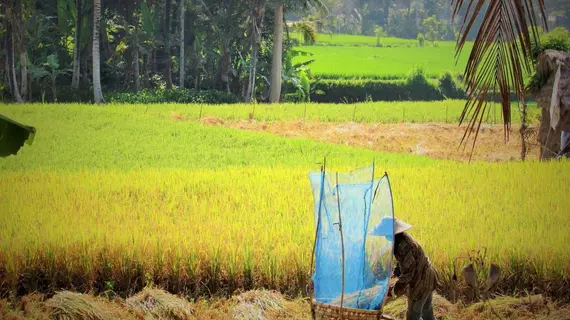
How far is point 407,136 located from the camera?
8422 millimetres

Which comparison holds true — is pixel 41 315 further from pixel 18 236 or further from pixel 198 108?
pixel 198 108

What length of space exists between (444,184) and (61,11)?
5.84 meters

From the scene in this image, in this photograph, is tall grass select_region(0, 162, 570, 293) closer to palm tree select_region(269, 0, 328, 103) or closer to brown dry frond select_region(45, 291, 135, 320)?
brown dry frond select_region(45, 291, 135, 320)

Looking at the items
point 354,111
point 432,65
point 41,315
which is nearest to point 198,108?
point 354,111

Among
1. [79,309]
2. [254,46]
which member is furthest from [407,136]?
[79,309]

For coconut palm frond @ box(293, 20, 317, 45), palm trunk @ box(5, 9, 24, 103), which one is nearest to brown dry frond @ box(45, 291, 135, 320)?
palm trunk @ box(5, 9, 24, 103)

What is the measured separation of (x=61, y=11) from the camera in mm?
9844

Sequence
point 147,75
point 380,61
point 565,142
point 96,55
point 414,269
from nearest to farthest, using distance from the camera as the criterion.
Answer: point 414,269
point 565,142
point 96,55
point 147,75
point 380,61

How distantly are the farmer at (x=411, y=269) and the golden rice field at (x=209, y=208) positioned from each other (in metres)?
0.99

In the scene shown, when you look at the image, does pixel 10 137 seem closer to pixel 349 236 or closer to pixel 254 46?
pixel 349 236

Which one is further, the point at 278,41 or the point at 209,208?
the point at 278,41

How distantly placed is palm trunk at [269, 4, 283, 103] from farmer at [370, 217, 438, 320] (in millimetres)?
9089

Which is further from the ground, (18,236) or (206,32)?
(206,32)

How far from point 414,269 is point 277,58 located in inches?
364
